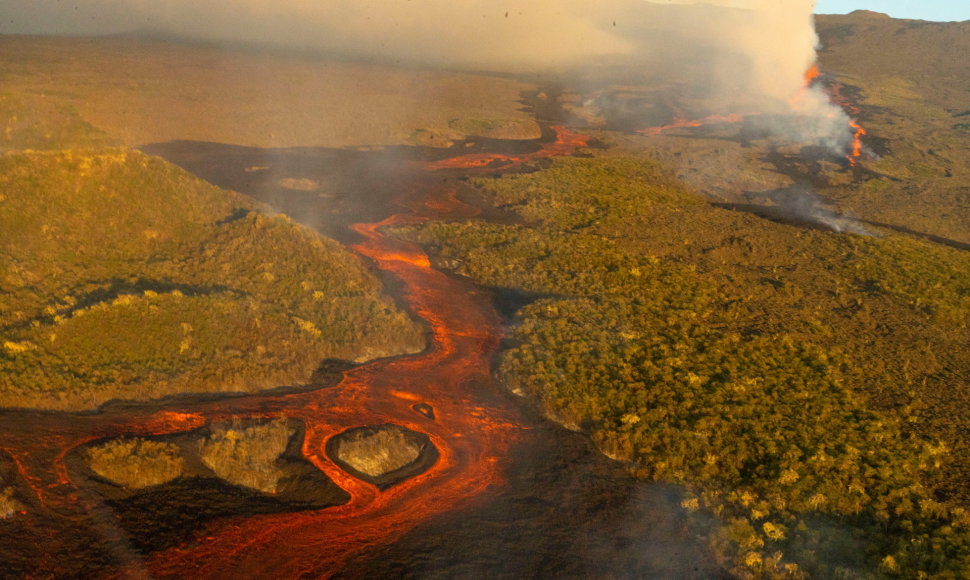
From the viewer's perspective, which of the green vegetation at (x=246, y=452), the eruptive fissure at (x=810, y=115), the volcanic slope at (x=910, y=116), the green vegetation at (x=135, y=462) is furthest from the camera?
the eruptive fissure at (x=810, y=115)

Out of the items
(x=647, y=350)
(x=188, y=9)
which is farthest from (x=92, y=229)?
(x=188, y=9)

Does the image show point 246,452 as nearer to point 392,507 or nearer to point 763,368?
point 392,507

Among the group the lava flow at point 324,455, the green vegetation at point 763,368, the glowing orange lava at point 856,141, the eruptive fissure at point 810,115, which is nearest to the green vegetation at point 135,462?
the lava flow at point 324,455

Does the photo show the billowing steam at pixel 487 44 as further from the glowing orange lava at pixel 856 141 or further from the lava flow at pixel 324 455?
the lava flow at pixel 324 455

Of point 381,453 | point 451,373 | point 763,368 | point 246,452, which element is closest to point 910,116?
point 763,368

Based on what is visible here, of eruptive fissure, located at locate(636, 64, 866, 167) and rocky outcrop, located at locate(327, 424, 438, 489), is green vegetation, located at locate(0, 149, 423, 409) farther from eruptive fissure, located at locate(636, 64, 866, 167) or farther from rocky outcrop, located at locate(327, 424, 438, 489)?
eruptive fissure, located at locate(636, 64, 866, 167)

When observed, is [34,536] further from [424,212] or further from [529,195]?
[529,195]
